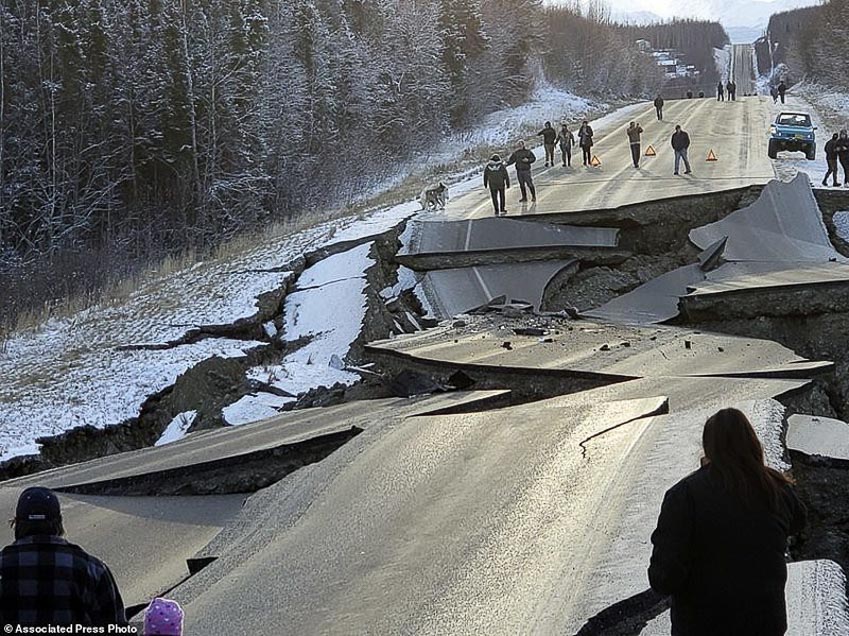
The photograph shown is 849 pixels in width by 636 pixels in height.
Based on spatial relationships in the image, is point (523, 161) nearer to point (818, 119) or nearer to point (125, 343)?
point (125, 343)

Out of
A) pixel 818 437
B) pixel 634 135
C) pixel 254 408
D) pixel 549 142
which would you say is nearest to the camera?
pixel 818 437

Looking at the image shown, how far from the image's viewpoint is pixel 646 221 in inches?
761

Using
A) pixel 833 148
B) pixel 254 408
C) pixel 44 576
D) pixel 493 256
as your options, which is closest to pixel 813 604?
pixel 44 576

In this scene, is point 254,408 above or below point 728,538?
below

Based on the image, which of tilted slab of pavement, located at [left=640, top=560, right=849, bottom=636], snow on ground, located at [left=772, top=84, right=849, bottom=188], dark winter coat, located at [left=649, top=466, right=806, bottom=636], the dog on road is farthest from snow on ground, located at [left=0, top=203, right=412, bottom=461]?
snow on ground, located at [left=772, top=84, right=849, bottom=188]

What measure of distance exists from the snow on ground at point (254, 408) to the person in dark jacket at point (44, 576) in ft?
26.8

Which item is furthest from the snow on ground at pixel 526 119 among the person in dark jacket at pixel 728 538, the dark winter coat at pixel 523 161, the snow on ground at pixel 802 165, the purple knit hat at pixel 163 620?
the purple knit hat at pixel 163 620

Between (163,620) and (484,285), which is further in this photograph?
(484,285)

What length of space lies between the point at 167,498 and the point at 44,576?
5517mm

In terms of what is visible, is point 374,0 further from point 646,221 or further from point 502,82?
point 646,221

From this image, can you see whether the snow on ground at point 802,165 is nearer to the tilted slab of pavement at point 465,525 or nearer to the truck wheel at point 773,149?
the truck wheel at point 773,149

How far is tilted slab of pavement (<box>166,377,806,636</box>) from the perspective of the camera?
5434 mm

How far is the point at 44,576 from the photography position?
146 inches

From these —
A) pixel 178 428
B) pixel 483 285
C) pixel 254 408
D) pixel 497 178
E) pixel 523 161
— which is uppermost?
pixel 523 161
